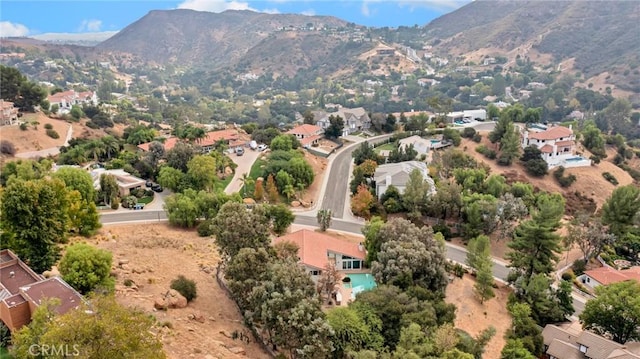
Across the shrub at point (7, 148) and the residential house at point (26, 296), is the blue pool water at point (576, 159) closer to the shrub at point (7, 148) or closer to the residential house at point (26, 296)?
the residential house at point (26, 296)

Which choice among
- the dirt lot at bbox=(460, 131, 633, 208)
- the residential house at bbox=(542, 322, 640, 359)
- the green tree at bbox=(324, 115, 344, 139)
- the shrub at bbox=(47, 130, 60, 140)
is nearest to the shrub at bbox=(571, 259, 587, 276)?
the residential house at bbox=(542, 322, 640, 359)

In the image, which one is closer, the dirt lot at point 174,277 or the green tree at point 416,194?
the dirt lot at point 174,277

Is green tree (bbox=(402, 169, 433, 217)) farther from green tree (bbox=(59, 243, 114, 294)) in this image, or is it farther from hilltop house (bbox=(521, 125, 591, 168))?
green tree (bbox=(59, 243, 114, 294))

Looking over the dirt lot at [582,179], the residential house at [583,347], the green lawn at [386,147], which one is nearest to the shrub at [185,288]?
the residential house at [583,347]

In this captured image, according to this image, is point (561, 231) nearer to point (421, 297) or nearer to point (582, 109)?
point (421, 297)

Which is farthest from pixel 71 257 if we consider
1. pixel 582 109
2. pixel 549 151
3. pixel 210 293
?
pixel 582 109
